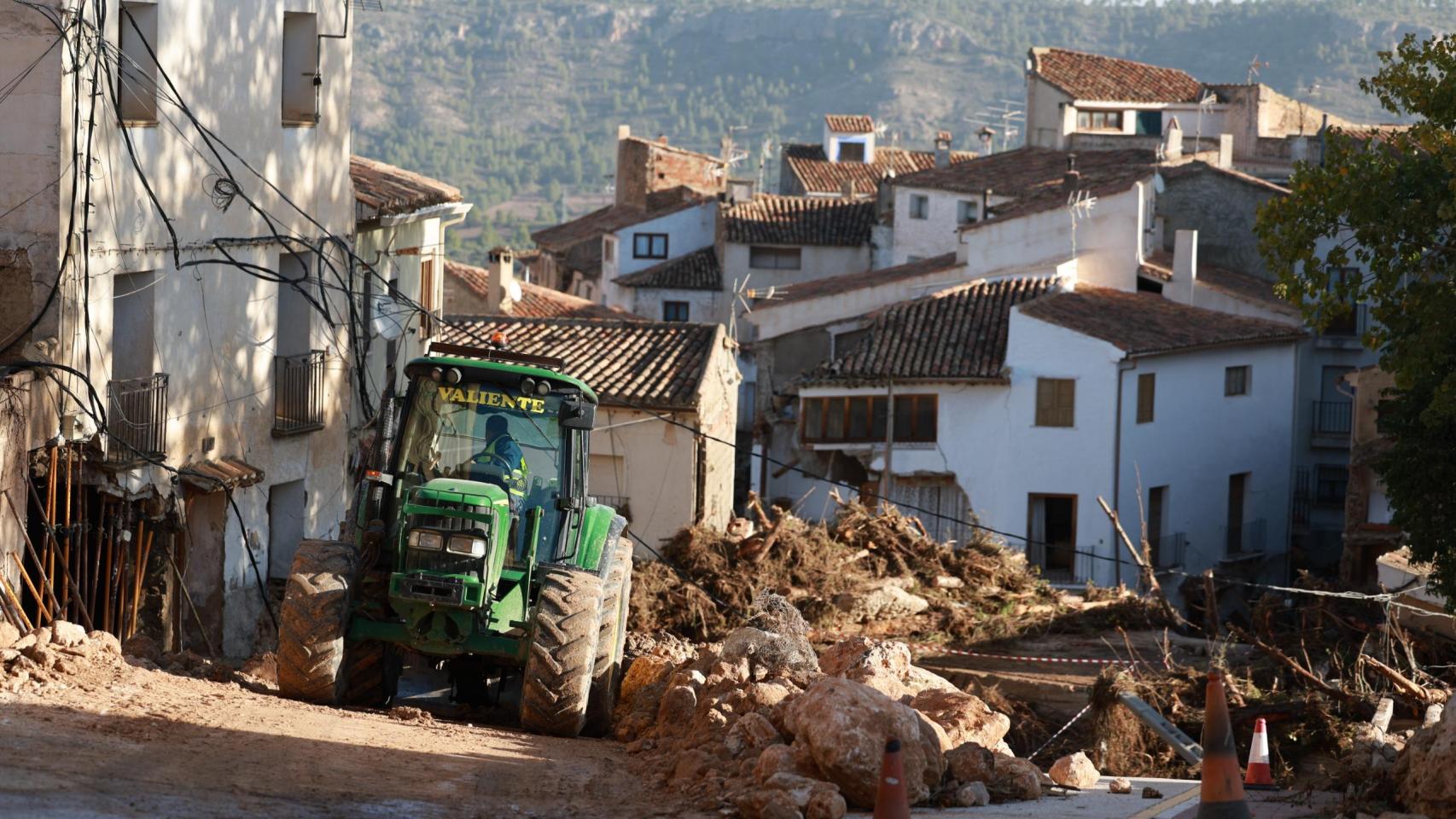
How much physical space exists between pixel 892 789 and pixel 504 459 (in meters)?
6.14

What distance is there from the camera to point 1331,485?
4488 cm

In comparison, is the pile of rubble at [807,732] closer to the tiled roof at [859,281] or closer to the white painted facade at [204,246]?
the white painted facade at [204,246]

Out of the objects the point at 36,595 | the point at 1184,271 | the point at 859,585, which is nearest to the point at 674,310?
the point at 1184,271

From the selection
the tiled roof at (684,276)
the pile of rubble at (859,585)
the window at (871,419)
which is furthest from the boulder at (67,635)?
the tiled roof at (684,276)

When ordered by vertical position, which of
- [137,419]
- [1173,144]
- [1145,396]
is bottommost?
[1145,396]

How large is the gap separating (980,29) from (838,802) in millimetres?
157422

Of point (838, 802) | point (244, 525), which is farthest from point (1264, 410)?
point (838, 802)

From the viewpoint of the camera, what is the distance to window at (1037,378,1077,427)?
38.9 metres

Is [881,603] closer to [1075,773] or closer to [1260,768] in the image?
[1260,768]

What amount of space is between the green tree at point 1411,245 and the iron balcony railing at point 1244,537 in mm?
22296

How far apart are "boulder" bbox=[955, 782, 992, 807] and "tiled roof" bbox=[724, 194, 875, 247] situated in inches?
1849

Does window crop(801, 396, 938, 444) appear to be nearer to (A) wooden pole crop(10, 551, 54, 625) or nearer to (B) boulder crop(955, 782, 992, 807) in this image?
(A) wooden pole crop(10, 551, 54, 625)

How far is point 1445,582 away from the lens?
63.4ft

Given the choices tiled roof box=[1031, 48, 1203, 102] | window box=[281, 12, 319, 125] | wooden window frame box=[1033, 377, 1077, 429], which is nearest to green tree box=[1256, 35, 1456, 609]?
window box=[281, 12, 319, 125]
